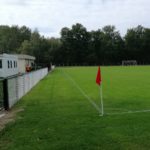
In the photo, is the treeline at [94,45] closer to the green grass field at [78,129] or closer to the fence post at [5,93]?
the fence post at [5,93]

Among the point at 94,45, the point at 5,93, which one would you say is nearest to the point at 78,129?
the point at 5,93

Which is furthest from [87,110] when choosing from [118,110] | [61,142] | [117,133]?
[61,142]

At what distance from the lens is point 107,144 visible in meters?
6.91

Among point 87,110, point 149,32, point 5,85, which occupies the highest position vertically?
point 149,32

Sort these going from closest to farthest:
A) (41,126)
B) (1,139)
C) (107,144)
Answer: (107,144), (1,139), (41,126)

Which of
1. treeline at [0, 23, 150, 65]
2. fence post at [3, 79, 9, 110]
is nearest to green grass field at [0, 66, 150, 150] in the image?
fence post at [3, 79, 9, 110]

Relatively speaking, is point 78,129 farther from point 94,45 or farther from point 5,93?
point 94,45

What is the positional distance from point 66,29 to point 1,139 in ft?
381

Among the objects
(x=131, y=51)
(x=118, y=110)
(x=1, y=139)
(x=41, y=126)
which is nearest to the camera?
(x=1, y=139)

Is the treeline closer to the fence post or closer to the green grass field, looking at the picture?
the fence post

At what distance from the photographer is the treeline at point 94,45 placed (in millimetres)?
113750

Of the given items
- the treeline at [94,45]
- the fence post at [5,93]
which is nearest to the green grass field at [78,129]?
the fence post at [5,93]

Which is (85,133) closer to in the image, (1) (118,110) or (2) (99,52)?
(1) (118,110)

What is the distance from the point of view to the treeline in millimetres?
113750
